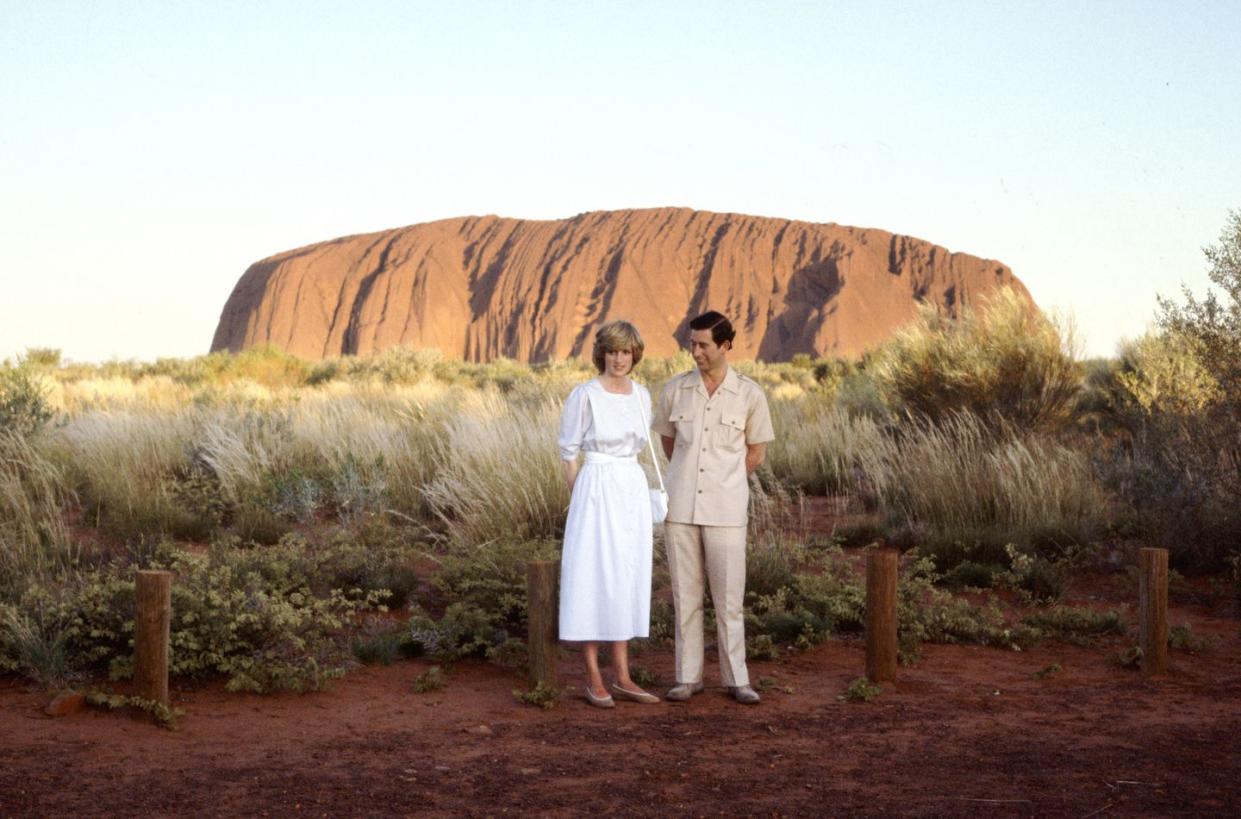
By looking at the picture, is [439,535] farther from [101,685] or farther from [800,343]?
[800,343]

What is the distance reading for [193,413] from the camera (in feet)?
47.9

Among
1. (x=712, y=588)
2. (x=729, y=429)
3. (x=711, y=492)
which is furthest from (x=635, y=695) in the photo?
(x=729, y=429)

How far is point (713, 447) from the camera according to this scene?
221 inches

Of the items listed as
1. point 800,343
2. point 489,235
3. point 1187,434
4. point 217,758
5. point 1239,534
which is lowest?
point 217,758

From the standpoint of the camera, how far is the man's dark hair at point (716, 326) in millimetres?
5523

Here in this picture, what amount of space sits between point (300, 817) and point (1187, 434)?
7960 millimetres

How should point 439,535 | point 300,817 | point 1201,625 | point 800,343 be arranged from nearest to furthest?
point 300,817, point 1201,625, point 439,535, point 800,343

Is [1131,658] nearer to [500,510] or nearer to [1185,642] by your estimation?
[1185,642]

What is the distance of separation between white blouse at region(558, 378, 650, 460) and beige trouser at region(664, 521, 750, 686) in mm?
480

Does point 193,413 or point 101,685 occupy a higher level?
point 193,413

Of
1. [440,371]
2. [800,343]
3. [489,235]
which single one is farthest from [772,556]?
[489,235]

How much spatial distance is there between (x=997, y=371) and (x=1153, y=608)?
7.76 m

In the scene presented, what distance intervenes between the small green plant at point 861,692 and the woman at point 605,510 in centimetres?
114

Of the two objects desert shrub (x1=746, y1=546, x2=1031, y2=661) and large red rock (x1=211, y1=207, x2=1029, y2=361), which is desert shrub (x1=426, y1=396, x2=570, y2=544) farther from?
large red rock (x1=211, y1=207, x2=1029, y2=361)
